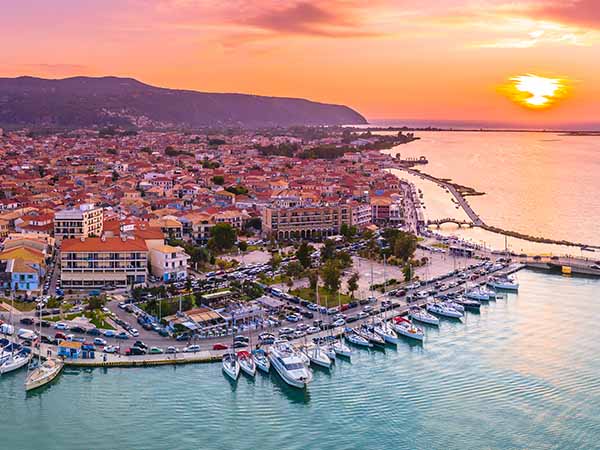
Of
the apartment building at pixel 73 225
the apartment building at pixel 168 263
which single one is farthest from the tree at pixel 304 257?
the apartment building at pixel 73 225

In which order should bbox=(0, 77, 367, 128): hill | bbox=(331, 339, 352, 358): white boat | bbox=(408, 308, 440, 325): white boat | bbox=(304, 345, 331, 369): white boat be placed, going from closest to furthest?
1. bbox=(304, 345, 331, 369): white boat
2. bbox=(331, 339, 352, 358): white boat
3. bbox=(408, 308, 440, 325): white boat
4. bbox=(0, 77, 367, 128): hill

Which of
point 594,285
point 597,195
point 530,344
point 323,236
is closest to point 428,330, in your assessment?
point 530,344

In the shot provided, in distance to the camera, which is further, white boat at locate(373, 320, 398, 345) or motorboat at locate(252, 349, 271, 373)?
white boat at locate(373, 320, 398, 345)

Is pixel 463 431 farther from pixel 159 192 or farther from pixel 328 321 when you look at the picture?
pixel 159 192

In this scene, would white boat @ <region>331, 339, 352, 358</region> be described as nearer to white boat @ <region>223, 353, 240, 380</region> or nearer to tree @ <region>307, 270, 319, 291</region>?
white boat @ <region>223, 353, 240, 380</region>

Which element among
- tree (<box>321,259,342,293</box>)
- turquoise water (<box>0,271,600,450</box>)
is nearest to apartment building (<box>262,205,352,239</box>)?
tree (<box>321,259,342,293</box>)

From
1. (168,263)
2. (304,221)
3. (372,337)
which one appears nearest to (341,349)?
(372,337)

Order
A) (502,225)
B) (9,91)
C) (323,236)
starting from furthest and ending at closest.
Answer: (9,91) → (502,225) → (323,236)
